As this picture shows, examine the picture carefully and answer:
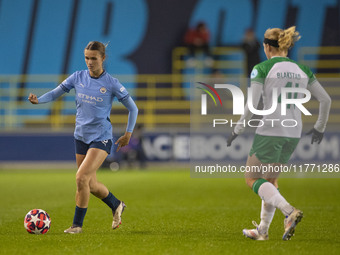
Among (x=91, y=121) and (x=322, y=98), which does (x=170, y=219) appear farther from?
(x=322, y=98)

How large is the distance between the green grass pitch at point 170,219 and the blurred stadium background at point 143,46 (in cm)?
846

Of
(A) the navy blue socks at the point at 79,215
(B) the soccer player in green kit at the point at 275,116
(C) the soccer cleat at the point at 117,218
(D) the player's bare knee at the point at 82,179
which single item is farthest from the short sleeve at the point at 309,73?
(A) the navy blue socks at the point at 79,215

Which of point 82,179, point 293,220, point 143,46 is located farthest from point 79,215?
point 143,46

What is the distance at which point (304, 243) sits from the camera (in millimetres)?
6438

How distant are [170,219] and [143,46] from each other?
17.5m

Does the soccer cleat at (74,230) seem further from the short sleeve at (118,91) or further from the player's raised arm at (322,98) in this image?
the player's raised arm at (322,98)

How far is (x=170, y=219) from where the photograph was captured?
866 centimetres

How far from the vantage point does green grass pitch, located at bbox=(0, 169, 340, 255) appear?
6227 millimetres

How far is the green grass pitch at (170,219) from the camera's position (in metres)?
6.23

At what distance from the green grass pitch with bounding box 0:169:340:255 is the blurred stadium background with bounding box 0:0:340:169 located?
27.8 feet

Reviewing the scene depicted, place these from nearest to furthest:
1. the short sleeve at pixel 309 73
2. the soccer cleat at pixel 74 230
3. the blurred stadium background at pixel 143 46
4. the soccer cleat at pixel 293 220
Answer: the soccer cleat at pixel 293 220 → the short sleeve at pixel 309 73 → the soccer cleat at pixel 74 230 → the blurred stadium background at pixel 143 46

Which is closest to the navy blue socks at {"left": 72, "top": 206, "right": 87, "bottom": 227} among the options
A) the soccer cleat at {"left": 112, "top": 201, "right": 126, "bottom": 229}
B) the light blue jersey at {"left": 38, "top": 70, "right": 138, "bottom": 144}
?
the soccer cleat at {"left": 112, "top": 201, "right": 126, "bottom": 229}

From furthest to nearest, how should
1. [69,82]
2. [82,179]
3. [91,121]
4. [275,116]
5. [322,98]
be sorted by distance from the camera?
1. [69,82]
2. [91,121]
3. [82,179]
4. [322,98]
5. [275,116]

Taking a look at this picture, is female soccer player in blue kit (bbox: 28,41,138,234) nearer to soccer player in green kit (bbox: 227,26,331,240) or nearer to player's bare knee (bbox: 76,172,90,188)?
player's bare knee (bbox: 76,172,90,188)
